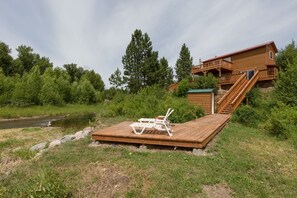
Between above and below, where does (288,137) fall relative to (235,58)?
below

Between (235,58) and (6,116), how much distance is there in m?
25.2

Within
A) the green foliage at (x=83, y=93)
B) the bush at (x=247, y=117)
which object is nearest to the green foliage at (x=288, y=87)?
the bush at (x=247, y=117)

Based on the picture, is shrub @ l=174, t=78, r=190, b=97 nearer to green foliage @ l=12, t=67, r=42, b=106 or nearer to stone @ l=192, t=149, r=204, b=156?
stone @ l=192, t=149, r=204, b=156

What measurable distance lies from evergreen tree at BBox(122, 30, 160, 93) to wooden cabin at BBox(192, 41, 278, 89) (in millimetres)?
6728

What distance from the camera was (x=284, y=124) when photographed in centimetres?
727

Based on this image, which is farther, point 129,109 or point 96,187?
point 129,109

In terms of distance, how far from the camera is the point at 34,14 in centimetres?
1070

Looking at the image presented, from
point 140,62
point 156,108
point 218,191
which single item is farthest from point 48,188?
point 140,62

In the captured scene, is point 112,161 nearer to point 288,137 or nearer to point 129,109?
point 288,137

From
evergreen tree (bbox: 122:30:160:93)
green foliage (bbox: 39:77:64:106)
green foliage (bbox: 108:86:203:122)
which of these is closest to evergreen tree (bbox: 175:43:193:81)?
evergreen tree (bbox: 122:30:160:93)

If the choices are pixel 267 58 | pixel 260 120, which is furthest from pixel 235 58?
pixel 260 120

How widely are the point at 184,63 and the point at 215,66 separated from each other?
17757 millimetres

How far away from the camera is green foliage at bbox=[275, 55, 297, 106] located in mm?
10641

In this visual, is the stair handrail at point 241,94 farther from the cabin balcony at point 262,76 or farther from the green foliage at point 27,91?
the green foliage at point 27,91
